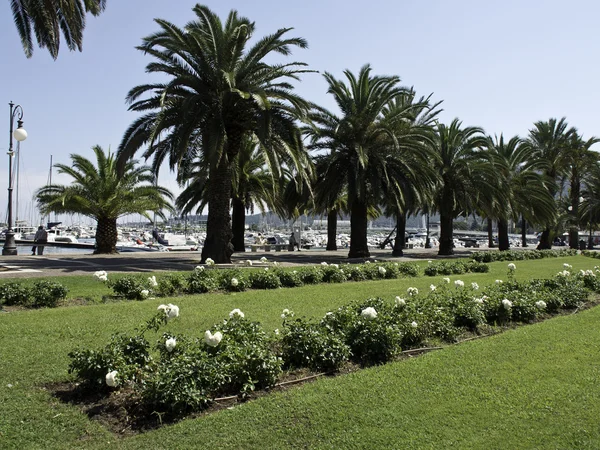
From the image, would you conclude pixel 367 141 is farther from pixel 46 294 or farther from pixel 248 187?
pixel 46 294

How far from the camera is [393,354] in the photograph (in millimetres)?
5891

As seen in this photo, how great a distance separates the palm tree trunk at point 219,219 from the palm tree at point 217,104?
1.4 inches

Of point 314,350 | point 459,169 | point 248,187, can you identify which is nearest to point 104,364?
point 314,350

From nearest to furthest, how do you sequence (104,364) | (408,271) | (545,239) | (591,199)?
(104,364)
(408,271)
(545,239)
(591,199)

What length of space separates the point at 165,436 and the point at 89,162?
22.9m

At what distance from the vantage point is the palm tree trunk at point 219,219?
1788 cm

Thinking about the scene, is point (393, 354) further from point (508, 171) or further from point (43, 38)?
point (508, 171)

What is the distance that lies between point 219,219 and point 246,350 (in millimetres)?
13403

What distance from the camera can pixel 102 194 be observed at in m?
24.3

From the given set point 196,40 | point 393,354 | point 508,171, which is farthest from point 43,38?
point 508,171

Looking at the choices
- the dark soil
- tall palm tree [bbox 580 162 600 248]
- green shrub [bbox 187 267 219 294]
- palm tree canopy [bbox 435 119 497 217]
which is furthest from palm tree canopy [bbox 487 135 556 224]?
the dark soil

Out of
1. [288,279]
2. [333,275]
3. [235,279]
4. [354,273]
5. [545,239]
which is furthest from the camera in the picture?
[545,239]

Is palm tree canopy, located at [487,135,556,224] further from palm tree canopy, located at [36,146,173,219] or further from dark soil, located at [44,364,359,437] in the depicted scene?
dark soil, located at [44,364,359,437]

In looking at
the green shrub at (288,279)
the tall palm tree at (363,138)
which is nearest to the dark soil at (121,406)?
the green shrub at (288,279)
